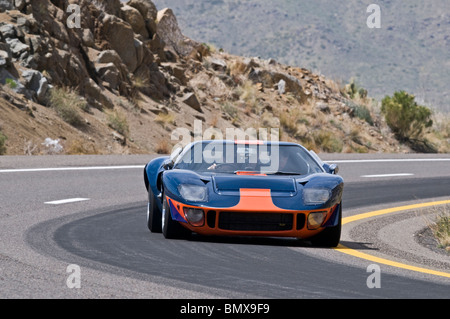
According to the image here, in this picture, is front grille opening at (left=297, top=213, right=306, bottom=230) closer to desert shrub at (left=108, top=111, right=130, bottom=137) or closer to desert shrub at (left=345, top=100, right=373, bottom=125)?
desert shrub at (left=108, top=111, right=130, bottom=137)

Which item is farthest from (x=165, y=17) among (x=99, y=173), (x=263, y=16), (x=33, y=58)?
(x=263, y=16)

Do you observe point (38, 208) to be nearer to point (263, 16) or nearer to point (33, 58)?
point (33, 58)

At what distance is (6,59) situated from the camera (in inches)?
960

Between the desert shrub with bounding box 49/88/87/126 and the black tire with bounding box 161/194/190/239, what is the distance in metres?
16.6

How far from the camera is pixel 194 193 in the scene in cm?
838

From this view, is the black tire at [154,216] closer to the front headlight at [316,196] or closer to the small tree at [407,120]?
the front headlight at [316,196]

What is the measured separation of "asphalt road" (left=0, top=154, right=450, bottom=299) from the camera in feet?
20.2

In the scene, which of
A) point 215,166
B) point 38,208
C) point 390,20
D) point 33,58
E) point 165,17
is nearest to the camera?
point 215,166

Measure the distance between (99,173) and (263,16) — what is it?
106821 millimetres

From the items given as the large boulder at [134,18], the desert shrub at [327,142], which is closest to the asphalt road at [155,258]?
the desert shrub at [327,142]

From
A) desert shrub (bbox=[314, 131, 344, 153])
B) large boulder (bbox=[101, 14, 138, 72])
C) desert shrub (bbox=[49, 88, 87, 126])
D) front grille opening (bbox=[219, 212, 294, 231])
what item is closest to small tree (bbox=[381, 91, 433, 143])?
desert shrub (bbox=[314, 131, 344, 153])

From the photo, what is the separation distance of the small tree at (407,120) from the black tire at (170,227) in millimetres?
30285

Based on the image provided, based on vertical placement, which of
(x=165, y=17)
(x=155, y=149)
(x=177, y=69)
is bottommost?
(x=155, y=149)

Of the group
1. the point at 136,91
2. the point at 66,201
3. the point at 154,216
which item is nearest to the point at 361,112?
the point at 136,91
